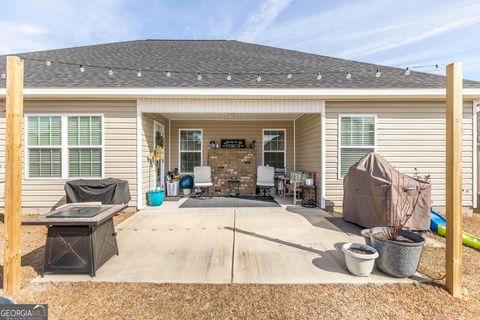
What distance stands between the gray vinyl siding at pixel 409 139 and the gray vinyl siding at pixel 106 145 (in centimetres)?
498

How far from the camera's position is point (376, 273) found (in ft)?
9.41

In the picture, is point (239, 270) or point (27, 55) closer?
point (239, 270)

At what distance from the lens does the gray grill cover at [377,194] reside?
163 inches

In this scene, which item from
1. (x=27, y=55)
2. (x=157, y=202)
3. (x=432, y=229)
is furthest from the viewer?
(x=27, y=55)

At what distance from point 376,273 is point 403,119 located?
15.7 feet

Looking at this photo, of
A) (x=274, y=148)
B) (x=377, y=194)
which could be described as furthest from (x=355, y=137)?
(x=274, y=148)

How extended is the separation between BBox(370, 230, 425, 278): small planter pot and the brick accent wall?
6.24 metres

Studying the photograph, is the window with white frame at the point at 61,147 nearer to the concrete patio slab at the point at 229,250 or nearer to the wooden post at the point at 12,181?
the concrete patio slab at the point at 229,250

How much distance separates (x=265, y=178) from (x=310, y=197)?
1946 mm

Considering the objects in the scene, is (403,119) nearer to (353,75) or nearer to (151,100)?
(353,75)

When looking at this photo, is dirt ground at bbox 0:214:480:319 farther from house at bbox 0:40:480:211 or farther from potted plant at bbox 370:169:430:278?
house at bbox 0:40:480:211

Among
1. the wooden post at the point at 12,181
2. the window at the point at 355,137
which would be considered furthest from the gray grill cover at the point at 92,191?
the window at the point at 355,137

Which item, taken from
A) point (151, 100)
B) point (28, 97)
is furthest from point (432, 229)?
point (28, 97)

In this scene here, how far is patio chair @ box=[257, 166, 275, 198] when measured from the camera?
8094 millimetres
